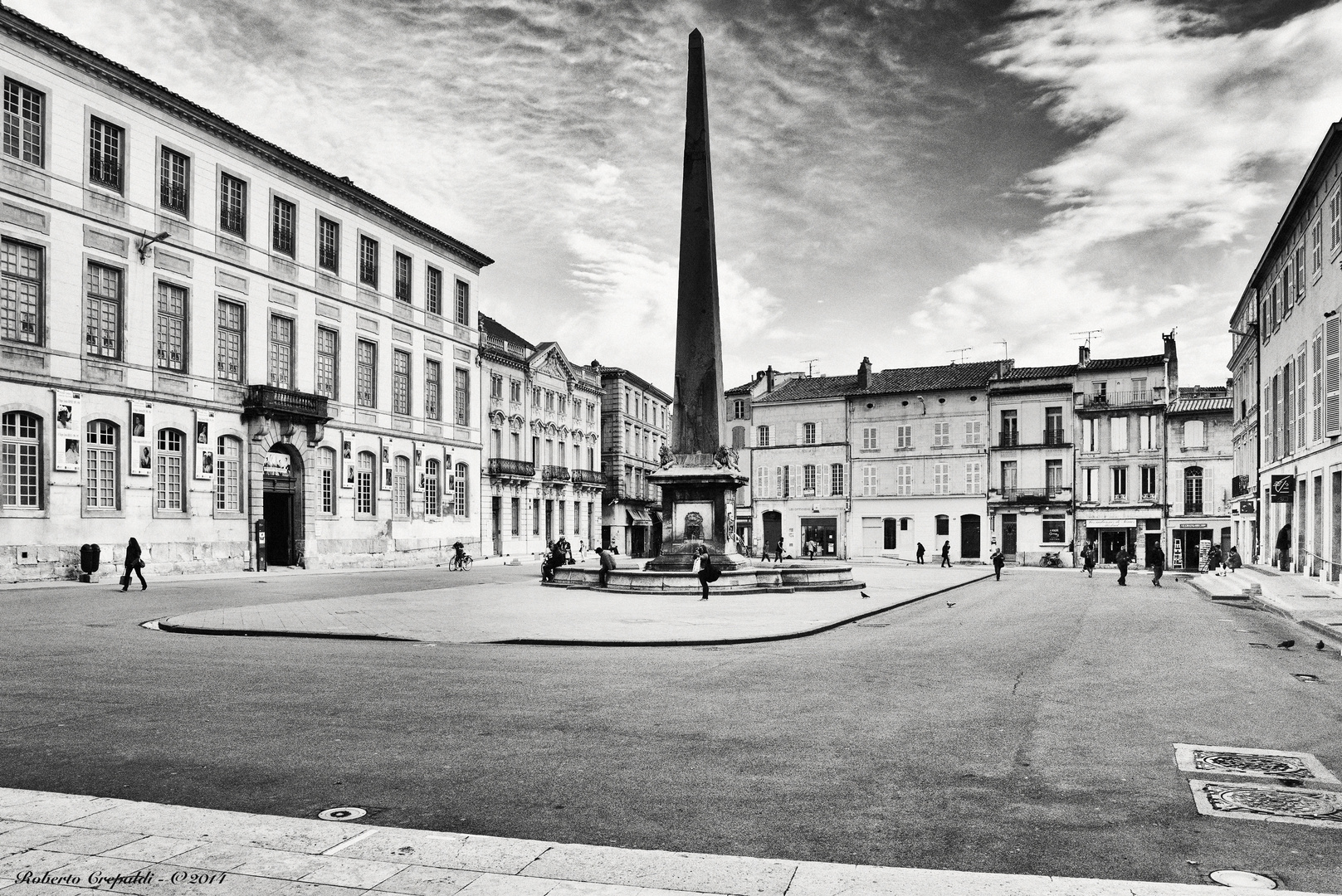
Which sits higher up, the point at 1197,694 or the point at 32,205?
the point at 32,205

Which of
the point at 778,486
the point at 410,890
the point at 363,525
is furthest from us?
the point at 778,486

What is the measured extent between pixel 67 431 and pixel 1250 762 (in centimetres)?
3172

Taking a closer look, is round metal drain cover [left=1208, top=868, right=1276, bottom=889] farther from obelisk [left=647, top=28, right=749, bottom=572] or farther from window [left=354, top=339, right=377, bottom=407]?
window [left=354, top=339, right=377, bottom=407]

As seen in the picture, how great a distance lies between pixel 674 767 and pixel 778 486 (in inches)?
2388

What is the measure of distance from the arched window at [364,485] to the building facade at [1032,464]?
34.3m

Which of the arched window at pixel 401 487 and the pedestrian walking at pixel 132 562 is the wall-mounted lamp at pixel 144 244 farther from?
the arched window at pixel 401 487

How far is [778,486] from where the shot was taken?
67062mm

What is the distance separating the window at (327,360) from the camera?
42.6 meters

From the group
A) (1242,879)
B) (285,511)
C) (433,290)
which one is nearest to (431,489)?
(285,511)

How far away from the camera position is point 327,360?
43125 millimetres

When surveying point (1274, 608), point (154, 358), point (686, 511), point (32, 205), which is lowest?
point (1274, 608)

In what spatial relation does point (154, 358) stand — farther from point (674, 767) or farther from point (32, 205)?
point (674, 767)

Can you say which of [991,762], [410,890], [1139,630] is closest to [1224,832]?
[991,762]

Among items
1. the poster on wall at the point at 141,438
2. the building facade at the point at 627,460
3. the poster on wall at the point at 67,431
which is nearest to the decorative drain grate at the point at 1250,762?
the poster on wall at the point at 67,431
